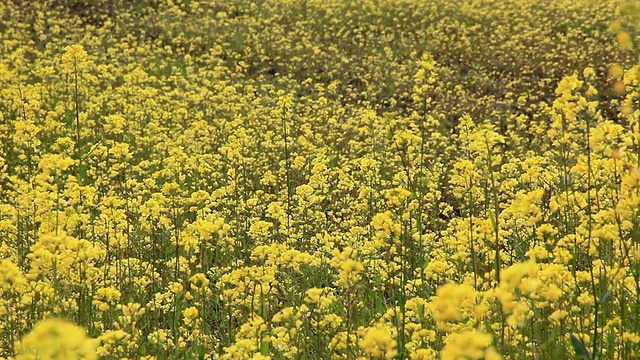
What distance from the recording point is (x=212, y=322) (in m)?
4.86

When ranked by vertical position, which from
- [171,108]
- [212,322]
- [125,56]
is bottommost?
[212,322]

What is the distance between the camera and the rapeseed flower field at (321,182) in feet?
10.3

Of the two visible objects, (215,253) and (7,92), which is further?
(7,92)

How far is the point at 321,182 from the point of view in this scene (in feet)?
20.9

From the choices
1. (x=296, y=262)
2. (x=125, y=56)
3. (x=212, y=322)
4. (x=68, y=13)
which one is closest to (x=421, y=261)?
(x=296, y=262)

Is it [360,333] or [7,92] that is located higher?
[7,92]

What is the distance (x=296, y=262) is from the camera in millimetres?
3998

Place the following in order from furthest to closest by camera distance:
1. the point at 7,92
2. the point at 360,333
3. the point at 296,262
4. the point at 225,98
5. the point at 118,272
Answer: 1. the point at 225,98
2. the point at 7,92
3. the point at 118,272
4. the point at 296,262
5. the point at 360,333

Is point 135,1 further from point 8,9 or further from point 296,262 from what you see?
point 296,262

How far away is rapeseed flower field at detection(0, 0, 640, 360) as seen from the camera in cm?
313

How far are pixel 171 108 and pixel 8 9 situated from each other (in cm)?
849

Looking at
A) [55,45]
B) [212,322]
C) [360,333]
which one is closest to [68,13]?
[55,45]

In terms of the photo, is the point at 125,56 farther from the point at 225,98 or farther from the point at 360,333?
the point at 360,333

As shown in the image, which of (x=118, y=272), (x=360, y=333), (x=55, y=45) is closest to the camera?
(x=360, y=333)
